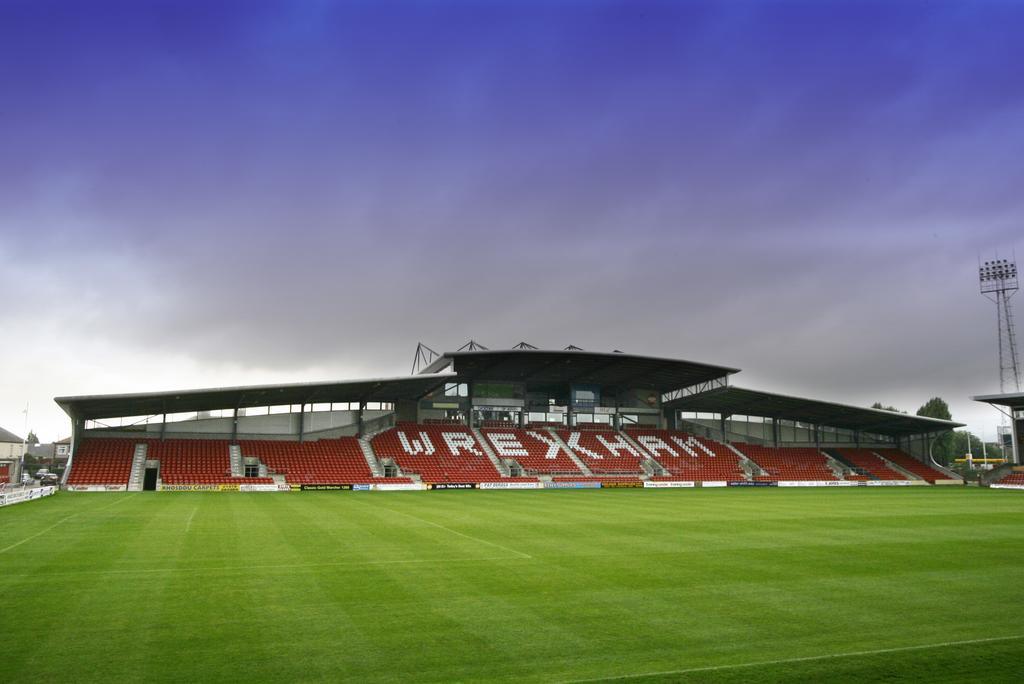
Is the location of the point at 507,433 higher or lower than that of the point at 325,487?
higher

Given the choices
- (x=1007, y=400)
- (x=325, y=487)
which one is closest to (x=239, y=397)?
(x=325, y=487)

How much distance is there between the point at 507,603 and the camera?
40.3 ft

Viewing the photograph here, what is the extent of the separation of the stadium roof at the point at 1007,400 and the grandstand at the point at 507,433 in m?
7.84

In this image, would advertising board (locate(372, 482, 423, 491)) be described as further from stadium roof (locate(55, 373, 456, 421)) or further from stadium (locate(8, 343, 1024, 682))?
stadium roof (locate(55, 373, 456, 421))

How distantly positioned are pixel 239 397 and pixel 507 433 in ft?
89.3

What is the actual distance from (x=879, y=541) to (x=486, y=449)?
154 feet

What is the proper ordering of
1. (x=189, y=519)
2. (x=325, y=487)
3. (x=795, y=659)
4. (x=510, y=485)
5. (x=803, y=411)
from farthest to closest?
1. (x=803, y=411)
2. (x=510, y=485)
3. (x=325, y=487)
4. (x=189, y=519)
5. (x=795, y=659)

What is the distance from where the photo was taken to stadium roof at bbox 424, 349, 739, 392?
63.5 metres

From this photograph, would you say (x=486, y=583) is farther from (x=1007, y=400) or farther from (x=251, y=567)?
(x=1007, y=400)

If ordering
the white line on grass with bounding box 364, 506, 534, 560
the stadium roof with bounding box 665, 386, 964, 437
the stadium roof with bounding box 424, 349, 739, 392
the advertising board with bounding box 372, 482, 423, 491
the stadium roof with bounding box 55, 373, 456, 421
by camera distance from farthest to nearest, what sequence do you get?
the stadium roof with bounding box 665, 386, 964, 437
the stadium roof with bounding box 424, 349, 739, 392
the advertising board with bounding box 372, 482, 423, 491
the stadium roof with bounding box 55, 373, 456, 421
the white line on grass with bounding box 364, 506, 534, 560

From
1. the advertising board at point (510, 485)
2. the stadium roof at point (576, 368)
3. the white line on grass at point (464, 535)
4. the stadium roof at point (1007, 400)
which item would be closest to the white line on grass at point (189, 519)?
the white line on grass at point (464, 535)

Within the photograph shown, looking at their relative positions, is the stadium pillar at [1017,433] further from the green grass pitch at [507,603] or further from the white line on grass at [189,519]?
the white line on grass at [189,519]

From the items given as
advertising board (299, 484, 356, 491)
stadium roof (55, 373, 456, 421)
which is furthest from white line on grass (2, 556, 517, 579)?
advertising board (299, 484, 356, 491)

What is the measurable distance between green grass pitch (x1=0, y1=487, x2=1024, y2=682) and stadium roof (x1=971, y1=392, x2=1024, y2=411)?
163 ft
